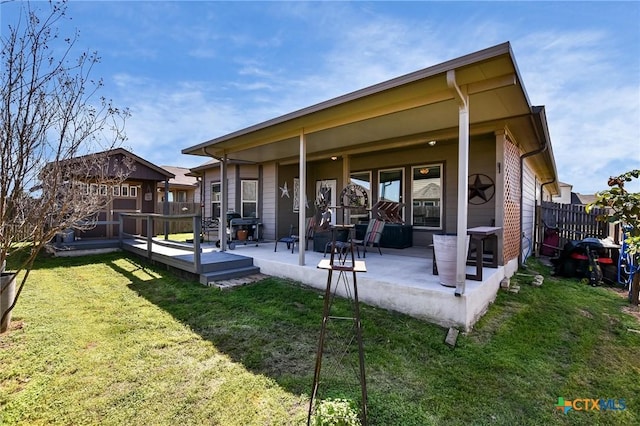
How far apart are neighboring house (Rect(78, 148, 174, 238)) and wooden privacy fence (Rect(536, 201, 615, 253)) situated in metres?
11.7

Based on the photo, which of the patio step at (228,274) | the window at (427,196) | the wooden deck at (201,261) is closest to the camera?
the patio step at (228,274)

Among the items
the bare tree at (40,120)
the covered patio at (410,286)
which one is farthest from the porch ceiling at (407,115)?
the bare tree at (40,120)

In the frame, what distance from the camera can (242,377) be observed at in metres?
2.57

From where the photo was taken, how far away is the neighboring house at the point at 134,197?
374 inches

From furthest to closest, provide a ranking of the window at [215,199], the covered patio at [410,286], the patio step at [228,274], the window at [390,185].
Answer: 1. the window at [215,199]
2. the window at [390,185]
3. the patio step at [228,274]
4. the covered patio at [410,286]

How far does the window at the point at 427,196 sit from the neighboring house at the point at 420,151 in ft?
0.07

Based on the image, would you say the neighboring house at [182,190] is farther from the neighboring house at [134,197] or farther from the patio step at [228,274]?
the patio step at [228,274]

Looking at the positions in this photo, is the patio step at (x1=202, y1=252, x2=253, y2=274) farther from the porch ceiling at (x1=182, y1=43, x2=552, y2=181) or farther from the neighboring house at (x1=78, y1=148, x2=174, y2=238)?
the neighboring house at (x1=78, y1=148, x2=174, y2=238)

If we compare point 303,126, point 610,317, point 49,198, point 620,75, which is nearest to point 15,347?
point 49,198

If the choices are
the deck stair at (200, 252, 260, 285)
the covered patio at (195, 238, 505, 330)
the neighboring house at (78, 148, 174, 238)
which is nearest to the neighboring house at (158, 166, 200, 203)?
the neighboring house at (78, 148, 174, 238)

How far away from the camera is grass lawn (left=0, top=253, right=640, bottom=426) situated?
2.18 meters

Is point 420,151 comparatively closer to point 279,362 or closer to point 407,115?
point 407,115

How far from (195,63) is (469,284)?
30.4ft

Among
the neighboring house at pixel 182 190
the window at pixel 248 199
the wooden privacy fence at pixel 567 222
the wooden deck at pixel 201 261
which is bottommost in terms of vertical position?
the wooden deck at pixel 201 261
